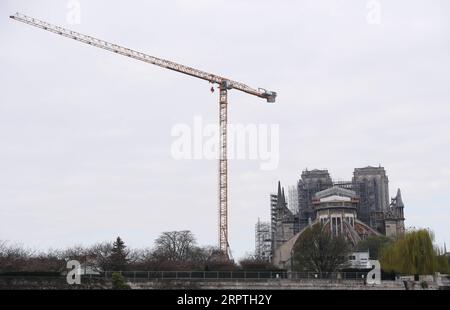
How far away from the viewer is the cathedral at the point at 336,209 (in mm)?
152375

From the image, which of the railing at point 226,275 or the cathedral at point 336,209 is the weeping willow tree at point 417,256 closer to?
the railing at point 226,275

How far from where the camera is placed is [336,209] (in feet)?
502

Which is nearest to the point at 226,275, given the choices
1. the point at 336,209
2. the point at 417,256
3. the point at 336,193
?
the point at 417,256

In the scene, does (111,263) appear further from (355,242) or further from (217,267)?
(355,242)

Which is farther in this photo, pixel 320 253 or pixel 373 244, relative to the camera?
pixel 373 244

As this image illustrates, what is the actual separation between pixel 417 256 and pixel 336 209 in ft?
234

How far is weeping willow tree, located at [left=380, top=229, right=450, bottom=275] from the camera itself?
81375mm

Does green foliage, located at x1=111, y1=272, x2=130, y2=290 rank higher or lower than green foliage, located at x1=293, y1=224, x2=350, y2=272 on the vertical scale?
lower

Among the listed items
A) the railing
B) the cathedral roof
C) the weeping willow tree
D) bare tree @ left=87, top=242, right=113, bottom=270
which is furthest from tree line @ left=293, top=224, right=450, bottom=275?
the cathedral roof


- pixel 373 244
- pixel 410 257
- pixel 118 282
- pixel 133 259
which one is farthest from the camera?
pixel 373 244

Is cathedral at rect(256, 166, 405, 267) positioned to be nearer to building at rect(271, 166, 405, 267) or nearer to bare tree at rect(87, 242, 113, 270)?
building at rect(271, 166, 405, 267)

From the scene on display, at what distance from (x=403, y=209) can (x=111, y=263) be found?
93.7 m

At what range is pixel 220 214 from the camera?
4867 inches

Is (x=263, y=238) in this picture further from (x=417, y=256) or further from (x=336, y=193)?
(x=417, y=256)
